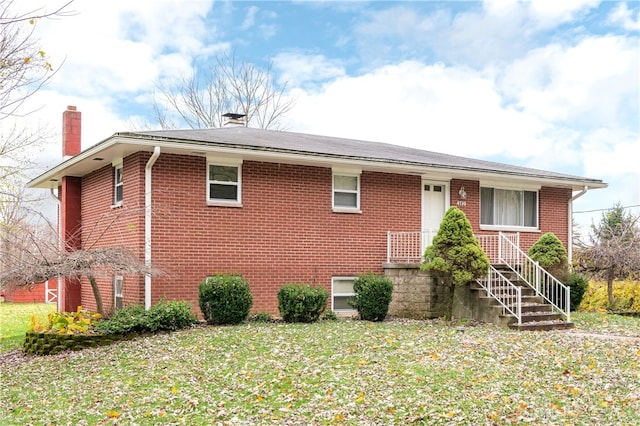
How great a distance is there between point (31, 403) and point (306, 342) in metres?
4.19

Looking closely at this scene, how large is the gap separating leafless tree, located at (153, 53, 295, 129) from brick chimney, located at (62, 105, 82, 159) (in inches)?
550

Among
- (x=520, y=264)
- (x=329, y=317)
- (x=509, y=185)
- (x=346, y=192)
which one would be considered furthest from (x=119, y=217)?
(x=509, y=185)

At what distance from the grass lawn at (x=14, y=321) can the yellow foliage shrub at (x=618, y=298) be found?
15798 millimetres

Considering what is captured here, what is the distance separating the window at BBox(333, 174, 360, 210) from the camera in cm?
1633

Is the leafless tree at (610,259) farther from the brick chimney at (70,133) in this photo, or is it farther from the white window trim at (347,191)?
the brick chimney at (70,133)

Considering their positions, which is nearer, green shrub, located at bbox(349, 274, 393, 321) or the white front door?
green shrub, located at bbox(349, 274, 393, 321)

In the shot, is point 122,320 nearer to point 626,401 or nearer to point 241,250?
point 241,250

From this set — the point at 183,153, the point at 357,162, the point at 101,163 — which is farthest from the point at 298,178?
the point at 101,163

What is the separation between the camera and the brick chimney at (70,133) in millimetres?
19750

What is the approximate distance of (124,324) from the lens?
41.6ft

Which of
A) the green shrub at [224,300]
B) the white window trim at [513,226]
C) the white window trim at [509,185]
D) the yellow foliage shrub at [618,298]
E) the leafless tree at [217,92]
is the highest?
the leafless tree at [217,92]

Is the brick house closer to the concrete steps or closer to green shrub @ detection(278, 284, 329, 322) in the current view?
green shrub @ detection(278, 284, 329, 322)

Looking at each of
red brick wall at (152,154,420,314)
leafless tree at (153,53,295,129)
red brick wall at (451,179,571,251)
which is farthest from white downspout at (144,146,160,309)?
leafless tree at (153,53,295,129)

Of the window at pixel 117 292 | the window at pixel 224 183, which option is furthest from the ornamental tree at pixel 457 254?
the window at pixel 117 292
